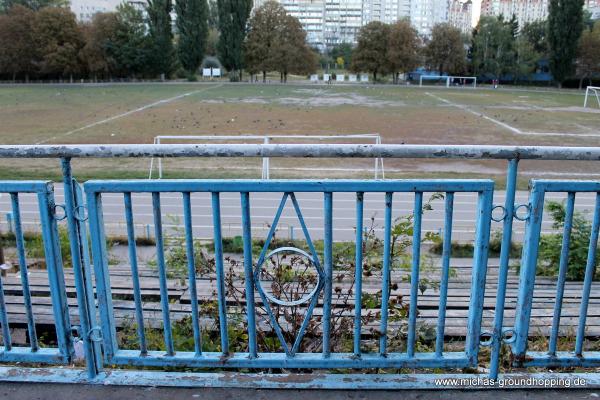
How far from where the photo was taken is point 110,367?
3020 mm

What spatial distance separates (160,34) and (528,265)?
72890mm

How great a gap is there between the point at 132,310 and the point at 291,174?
13.1 m

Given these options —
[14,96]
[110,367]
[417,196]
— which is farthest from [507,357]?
[14,96]

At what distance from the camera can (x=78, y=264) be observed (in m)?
2.70

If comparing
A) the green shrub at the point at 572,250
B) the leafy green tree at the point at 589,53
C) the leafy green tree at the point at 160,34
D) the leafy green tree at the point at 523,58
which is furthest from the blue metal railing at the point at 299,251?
the leafy green tree at the point at 523,58

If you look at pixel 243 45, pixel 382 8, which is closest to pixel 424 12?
pixel 382 8

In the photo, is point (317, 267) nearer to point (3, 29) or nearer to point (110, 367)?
point (110, 367)

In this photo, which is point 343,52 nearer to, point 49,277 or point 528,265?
point 528,265

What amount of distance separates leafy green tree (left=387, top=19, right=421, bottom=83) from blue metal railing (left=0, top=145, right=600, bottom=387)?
77069 mm

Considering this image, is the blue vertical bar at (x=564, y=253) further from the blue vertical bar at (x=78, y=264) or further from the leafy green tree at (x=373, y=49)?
the leafy green tree at (x=373, y=49)

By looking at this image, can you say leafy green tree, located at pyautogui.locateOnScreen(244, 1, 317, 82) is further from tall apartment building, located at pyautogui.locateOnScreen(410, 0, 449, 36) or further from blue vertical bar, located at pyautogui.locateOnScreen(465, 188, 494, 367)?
tall apartment building, located at pyautogui.locateOnScreen(410, 0, 449, 36)

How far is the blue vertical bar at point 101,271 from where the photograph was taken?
8.86ft

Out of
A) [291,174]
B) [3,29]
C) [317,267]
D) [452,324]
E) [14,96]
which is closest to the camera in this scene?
[317,267]

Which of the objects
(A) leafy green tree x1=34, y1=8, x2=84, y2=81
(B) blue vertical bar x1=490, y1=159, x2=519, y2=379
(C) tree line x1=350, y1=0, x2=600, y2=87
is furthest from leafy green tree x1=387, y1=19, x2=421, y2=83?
(B) blue vertical bar x1=490, y1=159, x2=519, y2=379
